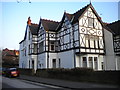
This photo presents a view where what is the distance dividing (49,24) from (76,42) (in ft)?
31.9

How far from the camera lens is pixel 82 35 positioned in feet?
82.1

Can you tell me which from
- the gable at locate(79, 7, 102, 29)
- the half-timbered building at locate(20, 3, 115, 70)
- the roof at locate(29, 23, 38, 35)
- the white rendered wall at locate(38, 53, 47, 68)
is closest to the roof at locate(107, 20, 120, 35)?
the half-timbered building at locate(20, 3, 115, 70)

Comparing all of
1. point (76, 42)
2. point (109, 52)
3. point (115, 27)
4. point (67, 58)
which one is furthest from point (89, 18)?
point (67, 58)

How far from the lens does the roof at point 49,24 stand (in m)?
31.0

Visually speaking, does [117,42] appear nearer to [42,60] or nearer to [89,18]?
A: [89,18]

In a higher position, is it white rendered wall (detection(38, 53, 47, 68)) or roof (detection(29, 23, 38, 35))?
roof (detection(29, 23, 38, 35))

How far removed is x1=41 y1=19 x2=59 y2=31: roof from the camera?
102 feet

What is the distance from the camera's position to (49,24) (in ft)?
107

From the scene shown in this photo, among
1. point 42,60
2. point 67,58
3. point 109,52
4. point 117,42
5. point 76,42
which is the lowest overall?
point 42,60

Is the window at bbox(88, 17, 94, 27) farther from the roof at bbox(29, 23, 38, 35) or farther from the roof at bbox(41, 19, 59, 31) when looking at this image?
the roof at bbox(29, 23, 38, 35)

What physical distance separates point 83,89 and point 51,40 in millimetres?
18751

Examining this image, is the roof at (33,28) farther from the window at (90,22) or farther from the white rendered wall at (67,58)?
the window at (90,22)

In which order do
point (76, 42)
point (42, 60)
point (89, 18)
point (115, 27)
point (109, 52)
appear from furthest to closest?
point (42, 60) < point (115, 27) < point (109, 52) < point (89, 18) < point (76, 42)

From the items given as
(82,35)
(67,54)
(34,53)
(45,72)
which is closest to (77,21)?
(82,35)
